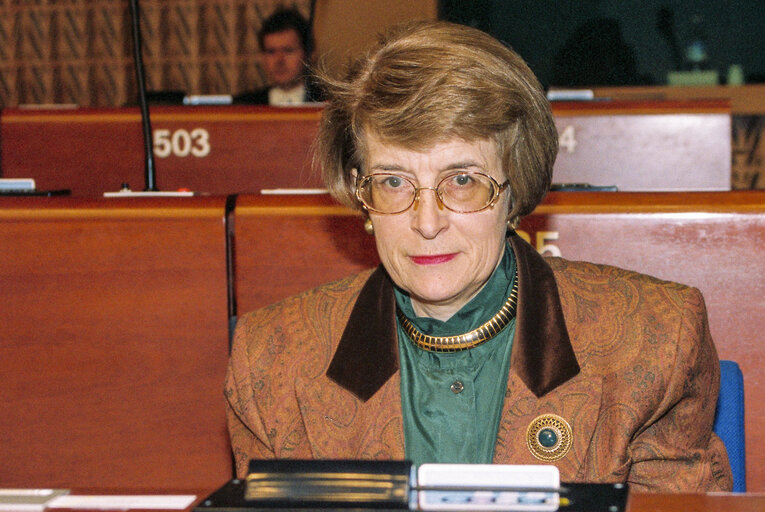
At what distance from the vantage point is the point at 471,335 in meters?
1.35

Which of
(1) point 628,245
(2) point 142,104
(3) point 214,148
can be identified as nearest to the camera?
(1) point 628,245

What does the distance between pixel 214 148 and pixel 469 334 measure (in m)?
1.86

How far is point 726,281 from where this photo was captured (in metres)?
1.53

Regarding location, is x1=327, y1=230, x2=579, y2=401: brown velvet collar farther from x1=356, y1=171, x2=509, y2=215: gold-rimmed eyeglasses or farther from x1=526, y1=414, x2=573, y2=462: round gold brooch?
x1=356, y1=171, x2=509, y2=215: gold-rimmed eyeglasses

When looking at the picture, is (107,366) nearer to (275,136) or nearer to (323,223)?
(323,223)

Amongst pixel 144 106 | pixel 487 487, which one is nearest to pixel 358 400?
pixel 487 487

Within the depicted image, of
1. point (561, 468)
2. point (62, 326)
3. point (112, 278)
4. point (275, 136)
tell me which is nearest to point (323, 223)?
point (112, 278)

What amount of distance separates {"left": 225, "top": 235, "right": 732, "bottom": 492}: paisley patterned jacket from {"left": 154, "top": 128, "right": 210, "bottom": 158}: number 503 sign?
1.66 meters

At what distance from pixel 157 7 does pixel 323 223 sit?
4762 mm

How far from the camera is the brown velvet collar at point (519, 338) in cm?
129

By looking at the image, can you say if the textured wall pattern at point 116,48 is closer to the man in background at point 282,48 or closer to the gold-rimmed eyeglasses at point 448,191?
the man in background at point 282,48

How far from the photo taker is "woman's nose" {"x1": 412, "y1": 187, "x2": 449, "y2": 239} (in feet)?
4.29

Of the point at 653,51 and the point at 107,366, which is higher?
the point at 653,51

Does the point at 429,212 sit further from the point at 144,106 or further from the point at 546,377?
the point at 144,106
